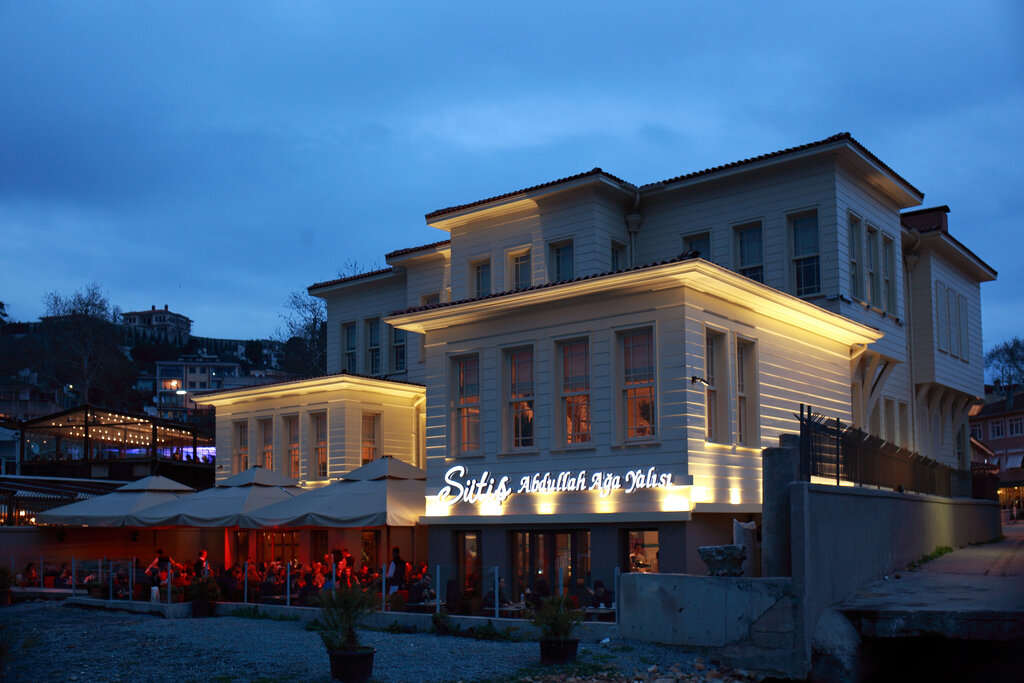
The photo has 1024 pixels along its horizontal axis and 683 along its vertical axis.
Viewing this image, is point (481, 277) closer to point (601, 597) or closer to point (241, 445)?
point (241, 445)

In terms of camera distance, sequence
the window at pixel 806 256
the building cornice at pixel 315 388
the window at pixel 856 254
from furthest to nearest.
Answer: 1. the building cornice at pixel 315 388
2. the window at pixel 856 254
3. the window at pixel 806 256

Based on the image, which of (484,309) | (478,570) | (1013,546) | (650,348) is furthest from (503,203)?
(1013,546)

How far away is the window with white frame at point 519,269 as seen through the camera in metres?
25.3

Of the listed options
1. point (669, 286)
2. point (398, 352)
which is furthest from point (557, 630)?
point (398, 352)

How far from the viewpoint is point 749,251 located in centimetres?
2405

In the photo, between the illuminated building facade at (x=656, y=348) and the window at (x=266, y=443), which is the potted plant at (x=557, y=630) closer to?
the illuminated building facade at (x=656, y=348)

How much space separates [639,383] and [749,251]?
6.78m

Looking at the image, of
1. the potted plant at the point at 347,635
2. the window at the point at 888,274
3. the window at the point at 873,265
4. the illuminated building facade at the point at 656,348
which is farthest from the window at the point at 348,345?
the potted plant at the point at 347,635

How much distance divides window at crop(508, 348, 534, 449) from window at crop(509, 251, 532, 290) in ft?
15.0

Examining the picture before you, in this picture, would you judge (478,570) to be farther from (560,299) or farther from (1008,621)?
(1008,621)

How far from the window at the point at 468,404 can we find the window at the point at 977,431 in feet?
215

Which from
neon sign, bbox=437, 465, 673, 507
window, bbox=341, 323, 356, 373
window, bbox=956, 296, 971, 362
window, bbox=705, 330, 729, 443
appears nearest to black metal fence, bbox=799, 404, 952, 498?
window, bbox=705, 330, 729, 443

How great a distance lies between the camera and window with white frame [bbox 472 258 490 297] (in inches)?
1040

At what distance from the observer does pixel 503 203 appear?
25234 millimetres
